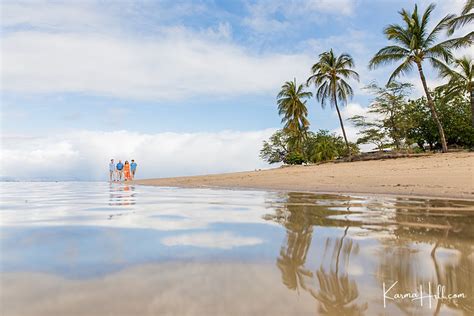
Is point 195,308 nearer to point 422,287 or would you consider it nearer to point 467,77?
point 422,287

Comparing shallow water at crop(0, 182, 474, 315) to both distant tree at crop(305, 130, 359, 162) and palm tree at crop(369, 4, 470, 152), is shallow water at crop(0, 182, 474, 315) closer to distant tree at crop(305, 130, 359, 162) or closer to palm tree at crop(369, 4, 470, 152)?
palm tree at crop(369, 4, 470, 152)

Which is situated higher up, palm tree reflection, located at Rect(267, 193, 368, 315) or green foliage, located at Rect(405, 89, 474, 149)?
green foliage, located at Rect(405, 89, 474, 149)

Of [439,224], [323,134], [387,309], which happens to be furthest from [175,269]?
[323,134]

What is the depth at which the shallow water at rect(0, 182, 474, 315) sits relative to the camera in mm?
1413

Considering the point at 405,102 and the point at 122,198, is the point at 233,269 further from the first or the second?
the point at 405,102

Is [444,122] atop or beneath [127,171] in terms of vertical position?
atop

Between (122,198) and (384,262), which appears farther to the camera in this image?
(122,198)

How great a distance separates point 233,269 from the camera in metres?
1.90

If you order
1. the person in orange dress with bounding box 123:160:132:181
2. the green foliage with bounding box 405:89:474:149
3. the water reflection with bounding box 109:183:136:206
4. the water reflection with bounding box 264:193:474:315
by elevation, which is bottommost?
the water reflection with bounding box 264:193:474:315

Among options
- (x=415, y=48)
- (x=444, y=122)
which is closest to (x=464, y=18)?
(x=415, y=48)

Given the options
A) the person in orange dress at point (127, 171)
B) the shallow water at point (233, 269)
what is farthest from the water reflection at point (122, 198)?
the person in orange dress at point (127, 171)

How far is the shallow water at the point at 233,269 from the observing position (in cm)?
141

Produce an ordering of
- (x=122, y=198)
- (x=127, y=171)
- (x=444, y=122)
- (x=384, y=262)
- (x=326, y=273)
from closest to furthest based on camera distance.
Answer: (x=326, y=273)
(x=384, y=262)
(x=122, y=198)
(x=127, y=171)
(x=444, y=122)

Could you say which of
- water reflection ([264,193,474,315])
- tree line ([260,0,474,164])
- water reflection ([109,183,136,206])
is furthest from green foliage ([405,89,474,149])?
water reflection ([264,193,474,315])
